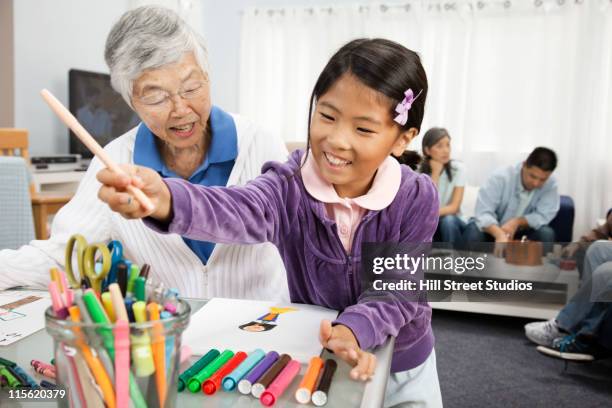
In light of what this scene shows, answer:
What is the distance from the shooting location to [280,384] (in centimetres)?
63

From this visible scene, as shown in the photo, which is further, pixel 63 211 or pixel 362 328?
pixel 63 211

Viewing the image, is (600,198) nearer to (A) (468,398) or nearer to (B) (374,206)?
(A) (468,398)

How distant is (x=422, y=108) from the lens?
100cm

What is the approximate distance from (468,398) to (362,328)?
1.84m

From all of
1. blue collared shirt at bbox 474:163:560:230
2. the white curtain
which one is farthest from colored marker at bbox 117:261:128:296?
the white curtain

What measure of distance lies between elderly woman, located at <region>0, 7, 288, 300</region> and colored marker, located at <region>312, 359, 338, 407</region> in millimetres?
536

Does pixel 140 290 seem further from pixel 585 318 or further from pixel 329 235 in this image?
pixel 585 318

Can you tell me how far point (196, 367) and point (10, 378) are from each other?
223 millimetres

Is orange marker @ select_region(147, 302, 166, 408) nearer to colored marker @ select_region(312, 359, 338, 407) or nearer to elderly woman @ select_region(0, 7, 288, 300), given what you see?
colored marker @ select_region(312, 359, 338, 407)

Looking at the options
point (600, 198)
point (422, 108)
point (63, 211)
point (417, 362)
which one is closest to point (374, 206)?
point (422, 108)

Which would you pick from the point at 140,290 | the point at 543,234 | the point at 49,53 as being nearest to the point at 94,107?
the point at 49,53

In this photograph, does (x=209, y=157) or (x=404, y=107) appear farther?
(x=209, y=157)

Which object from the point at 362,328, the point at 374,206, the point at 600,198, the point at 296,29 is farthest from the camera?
the point at 296,29

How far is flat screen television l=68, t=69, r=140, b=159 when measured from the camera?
4.45 m
